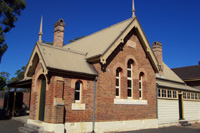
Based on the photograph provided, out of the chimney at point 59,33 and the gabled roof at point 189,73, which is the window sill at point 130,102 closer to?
the chimney at point 59,33

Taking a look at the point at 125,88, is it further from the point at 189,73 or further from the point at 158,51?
the point at 189,73

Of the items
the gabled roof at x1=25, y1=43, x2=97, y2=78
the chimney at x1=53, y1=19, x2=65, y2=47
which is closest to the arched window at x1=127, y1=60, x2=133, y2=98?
the gabled roof at x1=25, y1=43, x2=97, y2=78

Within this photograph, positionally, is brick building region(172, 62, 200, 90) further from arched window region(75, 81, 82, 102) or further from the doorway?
the doorway

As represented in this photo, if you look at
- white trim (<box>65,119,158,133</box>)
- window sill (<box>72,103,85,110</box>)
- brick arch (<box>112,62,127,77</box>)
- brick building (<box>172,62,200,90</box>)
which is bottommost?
white trim (<box>65,119,158,133</box>)

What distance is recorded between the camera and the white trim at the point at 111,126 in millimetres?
11277

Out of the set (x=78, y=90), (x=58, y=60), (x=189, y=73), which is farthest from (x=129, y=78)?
(x=189, y=73)

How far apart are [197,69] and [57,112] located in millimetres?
28073

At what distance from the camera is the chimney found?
704 inches

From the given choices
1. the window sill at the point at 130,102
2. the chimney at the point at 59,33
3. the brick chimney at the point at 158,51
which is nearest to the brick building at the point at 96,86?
the window sill at the point at 130,102

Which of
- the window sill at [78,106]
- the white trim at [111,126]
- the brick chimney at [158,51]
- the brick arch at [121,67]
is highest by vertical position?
the brick chimney at [158,51]

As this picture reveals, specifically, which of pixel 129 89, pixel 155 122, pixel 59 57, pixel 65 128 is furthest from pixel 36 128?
pixel 155 122

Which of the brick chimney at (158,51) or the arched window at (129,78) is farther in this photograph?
the brick chimney at (158,51)

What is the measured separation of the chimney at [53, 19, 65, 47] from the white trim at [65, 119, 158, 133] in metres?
8.69

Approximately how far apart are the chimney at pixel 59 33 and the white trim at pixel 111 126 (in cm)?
869
